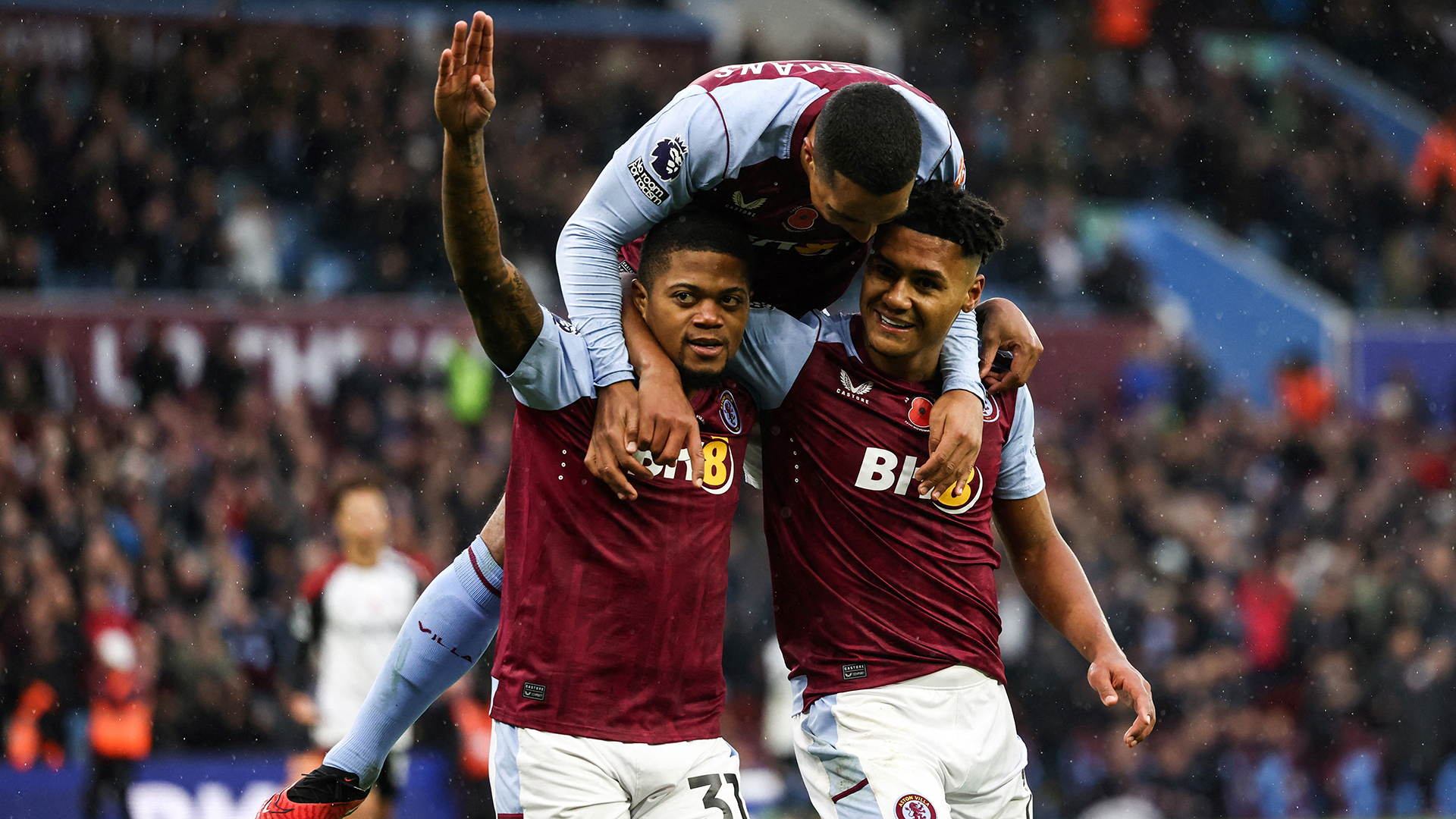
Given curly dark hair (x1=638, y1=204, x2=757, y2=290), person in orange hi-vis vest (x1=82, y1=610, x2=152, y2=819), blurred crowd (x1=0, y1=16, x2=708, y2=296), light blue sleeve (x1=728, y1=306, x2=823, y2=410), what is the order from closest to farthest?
curly dark hair (x1=638, y1=204, x2=757, y2=290) → light blue sleeve (x1=728, y1=306, x2=823, y2=410) → person in orange hi-vis vest (x1=82, y1=610, x2=152, y2=819) → blurred crowd (x1=0, y1=16, x2=708, y2=296)

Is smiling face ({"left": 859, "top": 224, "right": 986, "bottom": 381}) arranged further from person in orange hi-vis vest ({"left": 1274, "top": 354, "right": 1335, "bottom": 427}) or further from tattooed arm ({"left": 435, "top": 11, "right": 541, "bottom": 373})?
person in orange hi-vis vest ({"left": 1274, "top": 354, "right": 1335, "bottom": 427})

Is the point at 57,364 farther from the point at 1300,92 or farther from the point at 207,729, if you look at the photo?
the point at 1300,92

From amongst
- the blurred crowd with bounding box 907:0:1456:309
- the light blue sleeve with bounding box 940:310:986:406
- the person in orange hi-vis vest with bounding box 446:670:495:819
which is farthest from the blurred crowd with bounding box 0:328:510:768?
the blurred crowd with bounding box 907:0:1456:309

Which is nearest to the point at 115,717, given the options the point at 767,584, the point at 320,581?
the point at 320,581

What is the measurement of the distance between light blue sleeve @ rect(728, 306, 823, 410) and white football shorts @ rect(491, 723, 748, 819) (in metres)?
0.97

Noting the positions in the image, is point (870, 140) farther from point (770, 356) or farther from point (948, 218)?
point (770, 356)

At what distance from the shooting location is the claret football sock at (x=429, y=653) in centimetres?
460

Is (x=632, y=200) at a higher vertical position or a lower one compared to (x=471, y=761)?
higher

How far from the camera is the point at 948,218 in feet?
14.2

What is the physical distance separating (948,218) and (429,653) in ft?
6.23

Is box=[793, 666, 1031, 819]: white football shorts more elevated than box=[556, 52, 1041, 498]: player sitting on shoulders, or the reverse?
box=[556, 52, 1041, 498]: player sitting on shoulders

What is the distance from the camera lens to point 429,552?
11.7 metres

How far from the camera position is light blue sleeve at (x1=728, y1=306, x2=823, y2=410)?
445 cm

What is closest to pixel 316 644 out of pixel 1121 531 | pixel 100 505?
pixel 100 505
